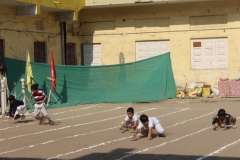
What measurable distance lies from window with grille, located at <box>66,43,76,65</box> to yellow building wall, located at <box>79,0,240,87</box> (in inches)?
30.0

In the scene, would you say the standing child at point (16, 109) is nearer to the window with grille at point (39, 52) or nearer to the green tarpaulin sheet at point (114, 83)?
the green tarpaulin sheet at point (114, 83)

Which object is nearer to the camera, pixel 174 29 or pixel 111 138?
pixel 111 138

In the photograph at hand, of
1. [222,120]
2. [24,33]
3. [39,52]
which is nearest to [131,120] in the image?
[222,120]

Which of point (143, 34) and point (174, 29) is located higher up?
point (174, 29)

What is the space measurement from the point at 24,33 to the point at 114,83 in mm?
4627

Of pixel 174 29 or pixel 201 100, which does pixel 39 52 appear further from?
pixel 201 100

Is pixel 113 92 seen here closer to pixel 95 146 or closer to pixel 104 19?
pixel 104 19

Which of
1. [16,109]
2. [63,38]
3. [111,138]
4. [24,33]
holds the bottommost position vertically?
[111,138]

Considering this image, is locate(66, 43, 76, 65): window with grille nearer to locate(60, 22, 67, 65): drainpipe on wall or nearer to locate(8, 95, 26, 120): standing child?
locate(60, 22, 67, 65): drainpipe on wall

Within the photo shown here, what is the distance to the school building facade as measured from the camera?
86.7 feet

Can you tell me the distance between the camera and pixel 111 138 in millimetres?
14352

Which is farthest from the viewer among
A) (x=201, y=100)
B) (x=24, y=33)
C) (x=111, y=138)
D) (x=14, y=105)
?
(x=24, y=33)

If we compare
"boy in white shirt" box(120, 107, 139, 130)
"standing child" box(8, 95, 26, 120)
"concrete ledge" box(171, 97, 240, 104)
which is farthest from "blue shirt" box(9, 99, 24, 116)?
"concrete ledge" box(171, 97, 240, 104)

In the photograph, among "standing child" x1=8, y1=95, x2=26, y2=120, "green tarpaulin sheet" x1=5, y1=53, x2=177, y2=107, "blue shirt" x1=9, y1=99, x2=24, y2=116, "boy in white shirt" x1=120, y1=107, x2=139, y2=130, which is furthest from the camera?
"green tarpaulin sheet" x1=5, y1=53, x2=177, y2=107
